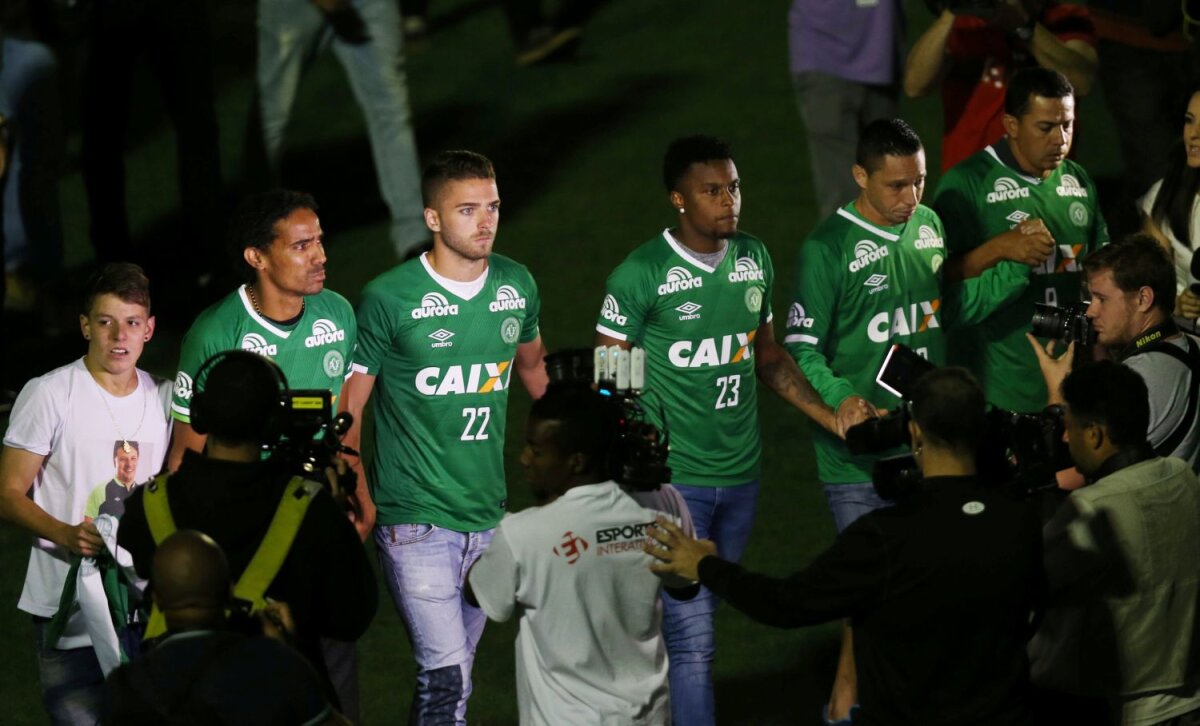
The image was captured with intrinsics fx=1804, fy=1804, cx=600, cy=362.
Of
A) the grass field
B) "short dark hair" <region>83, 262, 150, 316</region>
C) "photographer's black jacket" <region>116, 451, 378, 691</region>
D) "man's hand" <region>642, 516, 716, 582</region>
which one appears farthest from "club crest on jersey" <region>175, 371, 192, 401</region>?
the grass field

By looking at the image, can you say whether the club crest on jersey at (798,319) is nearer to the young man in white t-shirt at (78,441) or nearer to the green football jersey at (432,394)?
the green football jersey at (432,394)

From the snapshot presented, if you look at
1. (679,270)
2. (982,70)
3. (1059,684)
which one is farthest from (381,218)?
(1059,684)

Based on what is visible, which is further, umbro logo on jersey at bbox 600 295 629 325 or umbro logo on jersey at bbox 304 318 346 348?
umbro logo on jersey at bbox 600 295 629 325

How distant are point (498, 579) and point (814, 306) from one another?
7.84 feet

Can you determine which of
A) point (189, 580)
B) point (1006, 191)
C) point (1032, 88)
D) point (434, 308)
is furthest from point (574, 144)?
point (189, 580)

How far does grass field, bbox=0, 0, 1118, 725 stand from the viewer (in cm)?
1025

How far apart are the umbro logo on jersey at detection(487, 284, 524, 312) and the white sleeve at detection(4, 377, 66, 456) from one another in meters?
1.48

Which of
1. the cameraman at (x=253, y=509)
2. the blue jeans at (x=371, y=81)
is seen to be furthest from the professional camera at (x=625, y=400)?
the blue jeans at (x=371, y=81)

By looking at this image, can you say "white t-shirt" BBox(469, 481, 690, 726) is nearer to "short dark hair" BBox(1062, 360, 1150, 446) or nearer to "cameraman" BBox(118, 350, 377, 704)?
"cameraman" BBox(118, 350, 377, 704)

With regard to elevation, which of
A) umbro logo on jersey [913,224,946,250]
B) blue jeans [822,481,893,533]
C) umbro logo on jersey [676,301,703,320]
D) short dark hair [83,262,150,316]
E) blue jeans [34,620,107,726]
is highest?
short dark hair [83,262,150,316]

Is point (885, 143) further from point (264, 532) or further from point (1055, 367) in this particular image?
point (264, 532)

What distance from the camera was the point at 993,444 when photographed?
494 centimetres

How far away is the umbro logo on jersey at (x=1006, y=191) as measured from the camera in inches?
293

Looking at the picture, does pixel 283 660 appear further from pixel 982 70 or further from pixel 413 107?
pixel 413 107
